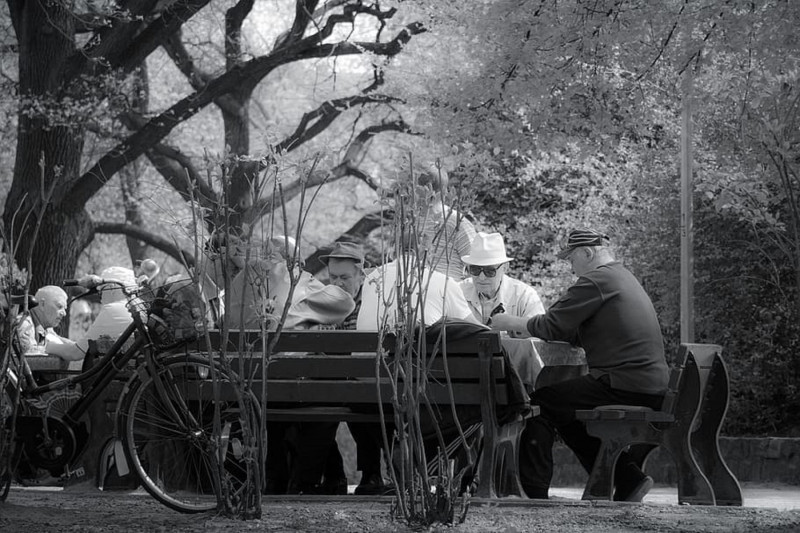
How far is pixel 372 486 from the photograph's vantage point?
8148mm

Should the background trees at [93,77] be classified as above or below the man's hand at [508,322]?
above

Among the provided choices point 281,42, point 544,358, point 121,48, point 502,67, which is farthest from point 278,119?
point 544,358

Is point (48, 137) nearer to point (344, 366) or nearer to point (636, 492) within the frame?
point (344, 366)

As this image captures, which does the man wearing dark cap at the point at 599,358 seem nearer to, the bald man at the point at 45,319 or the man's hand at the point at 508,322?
the man's hand at the point at 508,322

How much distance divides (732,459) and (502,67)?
4.36 m

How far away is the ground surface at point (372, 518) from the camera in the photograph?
5676 mm

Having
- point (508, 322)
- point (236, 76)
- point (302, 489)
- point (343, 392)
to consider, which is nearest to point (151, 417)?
point (343, 392)

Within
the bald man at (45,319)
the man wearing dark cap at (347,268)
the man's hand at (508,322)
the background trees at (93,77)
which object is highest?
the background trees at (93,77)

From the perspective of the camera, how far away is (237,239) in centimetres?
598

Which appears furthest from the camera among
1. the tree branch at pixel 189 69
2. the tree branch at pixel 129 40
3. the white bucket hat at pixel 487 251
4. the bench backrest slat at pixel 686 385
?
the tree branch at pixel 189 69

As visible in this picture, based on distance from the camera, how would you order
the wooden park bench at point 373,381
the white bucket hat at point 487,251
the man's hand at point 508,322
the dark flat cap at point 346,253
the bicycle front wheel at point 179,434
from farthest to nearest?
the white bucket hat at point 487,251 < the dark flat cap at point 346,253 < the man's hand at point 508,322 < the wooden park bench at point 373,381 < the bicycle front wheel at point 179,434

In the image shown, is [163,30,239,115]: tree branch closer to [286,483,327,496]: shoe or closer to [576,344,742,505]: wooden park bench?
[286,483,327,496]: shoe

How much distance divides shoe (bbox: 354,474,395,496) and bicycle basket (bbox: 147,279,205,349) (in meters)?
1.99

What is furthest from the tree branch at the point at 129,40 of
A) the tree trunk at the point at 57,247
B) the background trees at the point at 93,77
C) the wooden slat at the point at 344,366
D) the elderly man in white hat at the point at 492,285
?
the wooden slat at the point at 344,366
